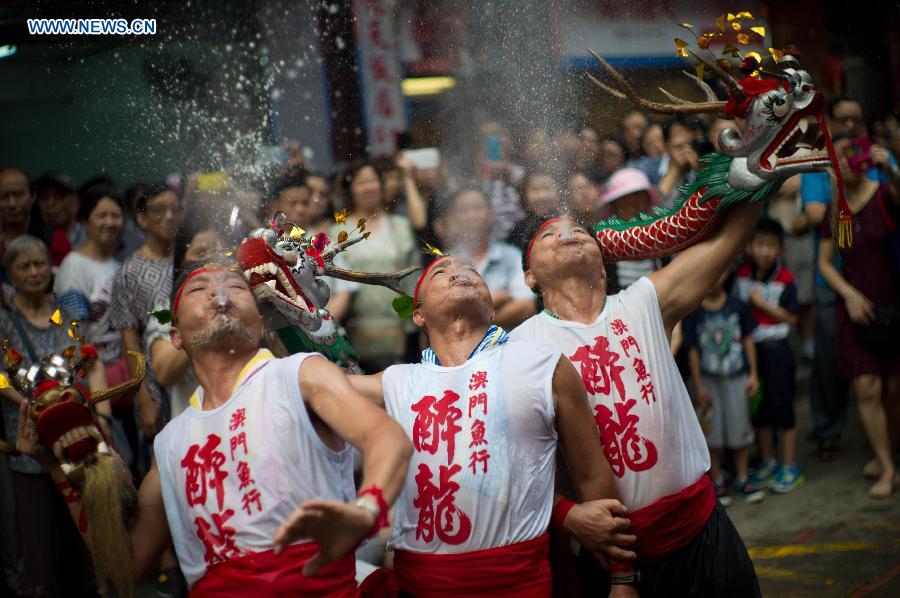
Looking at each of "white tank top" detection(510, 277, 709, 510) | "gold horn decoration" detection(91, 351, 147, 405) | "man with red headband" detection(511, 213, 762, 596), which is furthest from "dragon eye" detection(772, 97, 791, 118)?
"gold horn decoration" detection(91, 351, 147, 405)

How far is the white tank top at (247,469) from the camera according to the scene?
8.15ft

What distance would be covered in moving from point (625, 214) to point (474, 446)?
1.63 m

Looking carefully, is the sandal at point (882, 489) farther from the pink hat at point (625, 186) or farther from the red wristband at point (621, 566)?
the red wristband at point (621, 566)

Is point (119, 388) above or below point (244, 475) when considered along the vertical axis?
above

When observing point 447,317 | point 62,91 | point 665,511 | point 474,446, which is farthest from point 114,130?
point 665,511

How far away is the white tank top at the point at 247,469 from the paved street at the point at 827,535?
98.1 inches

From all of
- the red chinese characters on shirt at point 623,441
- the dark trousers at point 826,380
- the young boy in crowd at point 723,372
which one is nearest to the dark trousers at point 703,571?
the red chinese characters on shirt at point 623,441

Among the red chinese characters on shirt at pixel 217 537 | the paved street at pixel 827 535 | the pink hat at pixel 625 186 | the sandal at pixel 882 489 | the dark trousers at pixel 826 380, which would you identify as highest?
the pink hat at pixel 625 186

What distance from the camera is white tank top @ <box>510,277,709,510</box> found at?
292cm

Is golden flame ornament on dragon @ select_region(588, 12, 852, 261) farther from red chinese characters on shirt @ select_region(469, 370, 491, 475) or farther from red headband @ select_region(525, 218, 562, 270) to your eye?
red chinese characters on shirt @ select_region(469, 370, 491, 475)

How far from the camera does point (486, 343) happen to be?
2846mm

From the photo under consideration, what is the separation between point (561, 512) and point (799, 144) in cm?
127

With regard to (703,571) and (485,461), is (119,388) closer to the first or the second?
(485,461)

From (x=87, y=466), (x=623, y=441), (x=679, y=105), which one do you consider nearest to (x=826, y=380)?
(x=679, y=105)
